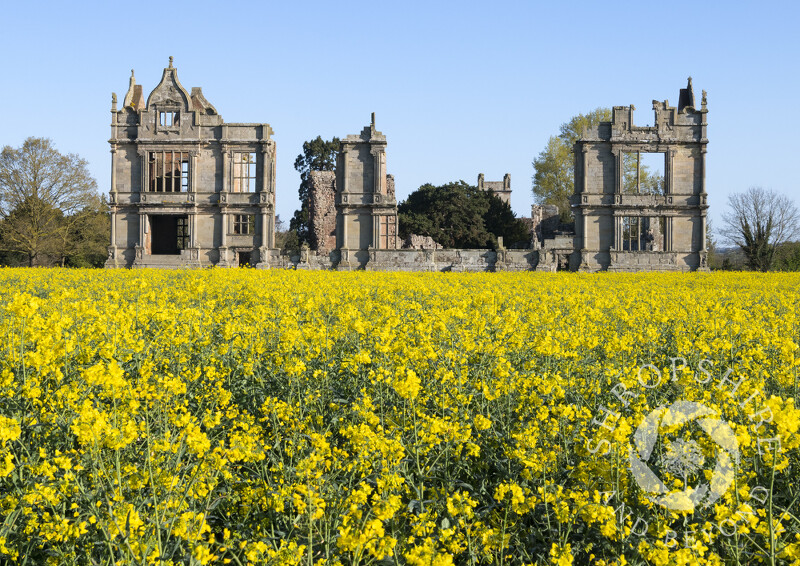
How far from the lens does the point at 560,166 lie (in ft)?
215

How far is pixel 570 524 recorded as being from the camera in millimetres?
3715

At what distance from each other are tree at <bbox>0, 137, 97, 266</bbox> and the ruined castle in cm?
765

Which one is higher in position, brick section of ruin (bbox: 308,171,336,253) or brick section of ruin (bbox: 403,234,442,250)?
brick section of ruin (bbox: 308,171,336,253)

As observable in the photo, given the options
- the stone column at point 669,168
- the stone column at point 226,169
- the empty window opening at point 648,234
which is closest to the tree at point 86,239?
the stone column at point 226,169

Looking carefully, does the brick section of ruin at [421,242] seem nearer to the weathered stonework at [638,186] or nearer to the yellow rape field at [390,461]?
the weathered stonework at [638,186]

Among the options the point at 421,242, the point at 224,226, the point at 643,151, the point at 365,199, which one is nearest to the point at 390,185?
the point at 421,242

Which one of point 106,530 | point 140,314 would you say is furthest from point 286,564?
point 140,314

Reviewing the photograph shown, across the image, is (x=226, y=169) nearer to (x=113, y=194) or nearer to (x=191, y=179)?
(x=191, y=179)

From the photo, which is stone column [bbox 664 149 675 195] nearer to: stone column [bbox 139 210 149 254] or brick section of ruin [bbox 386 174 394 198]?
brick section of ruin [bbox 386 174 394 198]

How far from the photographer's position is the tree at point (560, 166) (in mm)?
65000

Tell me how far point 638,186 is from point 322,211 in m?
21.9

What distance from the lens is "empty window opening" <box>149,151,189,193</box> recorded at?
43.2m

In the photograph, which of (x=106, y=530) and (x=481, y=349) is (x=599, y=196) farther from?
(x=106, y=530)

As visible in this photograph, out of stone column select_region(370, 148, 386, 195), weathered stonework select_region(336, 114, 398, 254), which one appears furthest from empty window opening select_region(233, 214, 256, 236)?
stone column select_region(370, 148, 386, 195)
